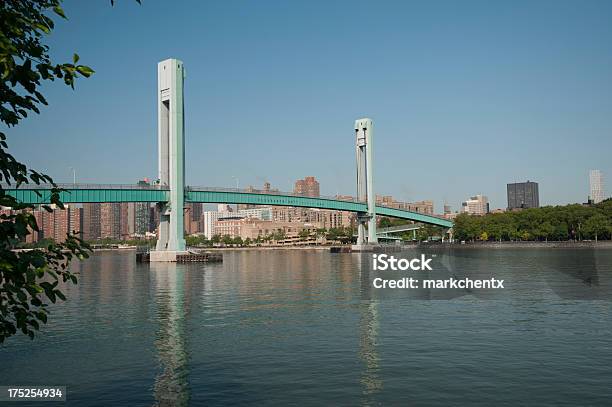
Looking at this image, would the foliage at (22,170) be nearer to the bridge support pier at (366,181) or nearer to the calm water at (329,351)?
the calm water at (329,351)

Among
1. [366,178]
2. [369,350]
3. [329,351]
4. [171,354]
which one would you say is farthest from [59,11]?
[366,178]

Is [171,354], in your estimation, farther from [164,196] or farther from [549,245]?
[549,245]

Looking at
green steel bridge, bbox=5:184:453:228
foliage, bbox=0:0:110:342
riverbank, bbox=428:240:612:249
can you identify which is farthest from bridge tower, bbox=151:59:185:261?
riverbank, bbox=428:240:612:249

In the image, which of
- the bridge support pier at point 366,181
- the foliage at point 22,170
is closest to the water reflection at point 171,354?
the foliage at point 22,170

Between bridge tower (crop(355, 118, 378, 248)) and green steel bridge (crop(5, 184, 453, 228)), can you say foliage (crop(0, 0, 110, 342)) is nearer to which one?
green steel bridge (crop(5, 184, 453, 228))

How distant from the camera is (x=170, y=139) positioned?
93.8 metres

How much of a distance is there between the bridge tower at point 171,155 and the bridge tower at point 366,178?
6247 cm

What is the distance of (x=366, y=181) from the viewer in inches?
5851

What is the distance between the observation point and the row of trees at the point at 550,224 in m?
159

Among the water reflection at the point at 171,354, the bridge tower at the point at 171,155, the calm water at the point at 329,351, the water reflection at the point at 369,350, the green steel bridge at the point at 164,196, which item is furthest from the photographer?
the bridge tower at the point at 171,155

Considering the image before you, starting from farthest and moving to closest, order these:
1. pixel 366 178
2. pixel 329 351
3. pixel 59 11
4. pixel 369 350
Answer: pixel 366 178 < pixel 369 350 < pixel 329 351 < pixel 59 11

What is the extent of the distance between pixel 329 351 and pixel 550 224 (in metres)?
165

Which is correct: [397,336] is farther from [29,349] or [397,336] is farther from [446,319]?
[29,349]

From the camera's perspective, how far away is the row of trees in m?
159
